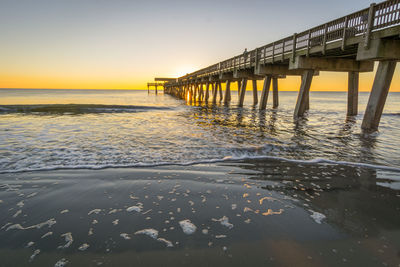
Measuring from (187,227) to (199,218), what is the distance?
0.79ft

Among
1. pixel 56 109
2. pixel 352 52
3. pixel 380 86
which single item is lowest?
pixel 56 109

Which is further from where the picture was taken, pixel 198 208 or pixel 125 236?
pixel 198 208

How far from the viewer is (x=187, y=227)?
8.42ft

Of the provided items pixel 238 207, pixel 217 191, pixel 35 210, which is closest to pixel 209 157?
pixel 217 191

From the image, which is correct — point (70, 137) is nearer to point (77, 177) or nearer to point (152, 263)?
point (77, 177)

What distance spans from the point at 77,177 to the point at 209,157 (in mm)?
2847

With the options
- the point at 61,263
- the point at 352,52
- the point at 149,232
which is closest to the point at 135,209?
the point at 149,232

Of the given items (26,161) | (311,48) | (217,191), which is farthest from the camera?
(311,48)

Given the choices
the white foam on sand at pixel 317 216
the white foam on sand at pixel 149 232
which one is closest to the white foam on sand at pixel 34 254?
the white foam on sand at pixel 149 232

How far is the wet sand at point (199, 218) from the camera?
2.09 m

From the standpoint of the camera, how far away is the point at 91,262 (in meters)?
2.01

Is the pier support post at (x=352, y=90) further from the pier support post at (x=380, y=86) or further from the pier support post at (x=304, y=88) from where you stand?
the pier support post at (x=380, y=86)

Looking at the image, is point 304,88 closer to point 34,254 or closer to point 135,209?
point 135,209

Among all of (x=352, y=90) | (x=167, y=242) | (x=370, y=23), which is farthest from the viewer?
(x=352, y=90)
